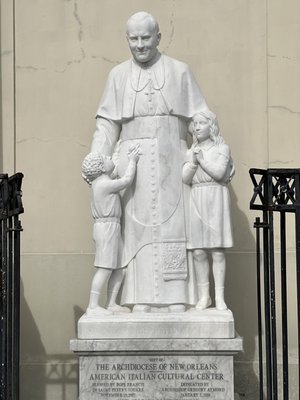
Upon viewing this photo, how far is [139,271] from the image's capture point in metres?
7.77

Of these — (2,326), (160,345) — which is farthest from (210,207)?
(2,326)

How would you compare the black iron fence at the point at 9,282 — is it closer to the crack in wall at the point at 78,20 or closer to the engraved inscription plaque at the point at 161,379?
the engraved inscription plaque at the point at 161,379

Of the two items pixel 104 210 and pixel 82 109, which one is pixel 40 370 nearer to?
pixel 104 210

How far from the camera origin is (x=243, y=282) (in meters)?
8.83

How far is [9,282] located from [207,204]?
1.56m

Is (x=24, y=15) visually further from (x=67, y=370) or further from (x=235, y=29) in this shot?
(x=67, y=370)

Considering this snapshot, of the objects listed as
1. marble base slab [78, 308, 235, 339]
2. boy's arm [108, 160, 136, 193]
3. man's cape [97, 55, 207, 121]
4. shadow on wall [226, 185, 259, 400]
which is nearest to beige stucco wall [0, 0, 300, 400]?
shadow on wall [226, 185, 259, 400]

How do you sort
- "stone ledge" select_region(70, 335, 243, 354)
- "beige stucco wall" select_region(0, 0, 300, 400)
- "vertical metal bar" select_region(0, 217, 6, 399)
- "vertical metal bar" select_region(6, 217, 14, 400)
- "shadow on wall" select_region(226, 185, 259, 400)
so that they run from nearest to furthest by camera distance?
"vertical metal bar" select_region(0, 217, 6, 399) → "vertical metal bar" select_region(6, 217, 14, 400) → "stone ledge" select_region(70, 335, 243, 354) → "shadow on wall" select_region(226, 185, 259, 400) → "beige stucco wall" select_region(0, 0, 300, 400)

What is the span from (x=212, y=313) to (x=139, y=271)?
0.66 meters

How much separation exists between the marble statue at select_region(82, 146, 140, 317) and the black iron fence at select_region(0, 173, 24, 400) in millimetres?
604

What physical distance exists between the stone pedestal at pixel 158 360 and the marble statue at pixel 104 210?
315 millimetres

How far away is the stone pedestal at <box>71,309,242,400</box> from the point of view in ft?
24.1

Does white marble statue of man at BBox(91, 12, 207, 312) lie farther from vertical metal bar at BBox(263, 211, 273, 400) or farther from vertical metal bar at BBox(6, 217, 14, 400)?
vertical metal bar at BBox(6, 217, 14, 400)

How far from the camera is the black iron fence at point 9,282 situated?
6875 millimetres
